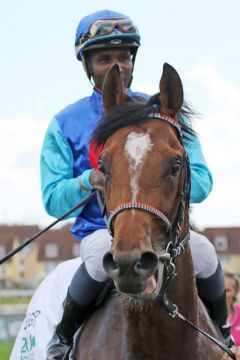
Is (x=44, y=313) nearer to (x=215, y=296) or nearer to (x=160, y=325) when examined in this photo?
(x=215, y=296)

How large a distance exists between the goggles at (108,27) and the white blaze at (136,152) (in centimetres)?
156

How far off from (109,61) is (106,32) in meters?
0.22

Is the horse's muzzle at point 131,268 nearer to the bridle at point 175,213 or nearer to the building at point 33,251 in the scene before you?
the bridle at point 175,213

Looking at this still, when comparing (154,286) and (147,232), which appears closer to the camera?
(147,232)

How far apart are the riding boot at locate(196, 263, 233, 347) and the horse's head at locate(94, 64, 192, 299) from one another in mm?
770

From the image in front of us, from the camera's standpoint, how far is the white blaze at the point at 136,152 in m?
4.06

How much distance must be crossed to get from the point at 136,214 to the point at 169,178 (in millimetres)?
325

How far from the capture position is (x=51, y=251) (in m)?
87.1

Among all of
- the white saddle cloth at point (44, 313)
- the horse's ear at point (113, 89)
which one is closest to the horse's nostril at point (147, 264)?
the horse's ear at point (113, 89)

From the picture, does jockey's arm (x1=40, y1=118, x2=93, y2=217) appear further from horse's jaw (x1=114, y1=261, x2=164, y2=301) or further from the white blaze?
horse's jaw (x1=114, y1=261, x2=164, y2=301)

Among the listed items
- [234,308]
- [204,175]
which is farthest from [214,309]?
[234,308]

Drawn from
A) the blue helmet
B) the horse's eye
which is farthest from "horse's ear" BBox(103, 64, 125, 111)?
the blue helmet

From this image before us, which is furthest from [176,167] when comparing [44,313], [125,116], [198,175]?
[44,313]

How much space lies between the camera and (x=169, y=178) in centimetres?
416
